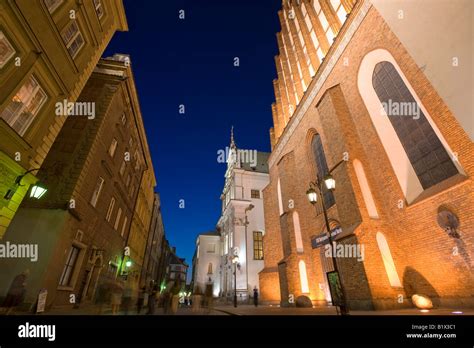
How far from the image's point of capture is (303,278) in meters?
14.1

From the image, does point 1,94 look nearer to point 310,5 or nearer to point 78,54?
point 78,54

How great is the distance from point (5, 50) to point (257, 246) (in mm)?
27361

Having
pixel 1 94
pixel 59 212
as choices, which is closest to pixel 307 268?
pixel 59 212

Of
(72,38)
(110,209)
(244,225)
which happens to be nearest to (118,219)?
(110,209)

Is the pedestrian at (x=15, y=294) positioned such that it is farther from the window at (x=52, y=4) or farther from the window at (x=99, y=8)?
the window at (x=99, y=8)

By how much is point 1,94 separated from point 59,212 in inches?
212

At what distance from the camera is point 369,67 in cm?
1199

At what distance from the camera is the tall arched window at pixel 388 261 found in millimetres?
8951

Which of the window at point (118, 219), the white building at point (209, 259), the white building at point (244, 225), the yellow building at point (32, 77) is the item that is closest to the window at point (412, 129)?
the yellow building at point (32, 77)

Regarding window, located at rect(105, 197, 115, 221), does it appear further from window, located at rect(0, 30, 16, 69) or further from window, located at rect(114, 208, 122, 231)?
window, located at rect(0, 30, 16, 69)

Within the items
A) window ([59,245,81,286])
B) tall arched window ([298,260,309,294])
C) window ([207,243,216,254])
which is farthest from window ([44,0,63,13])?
window ([207,243,216,254])

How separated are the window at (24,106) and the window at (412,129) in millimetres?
15801

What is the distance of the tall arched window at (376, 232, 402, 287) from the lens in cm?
895
